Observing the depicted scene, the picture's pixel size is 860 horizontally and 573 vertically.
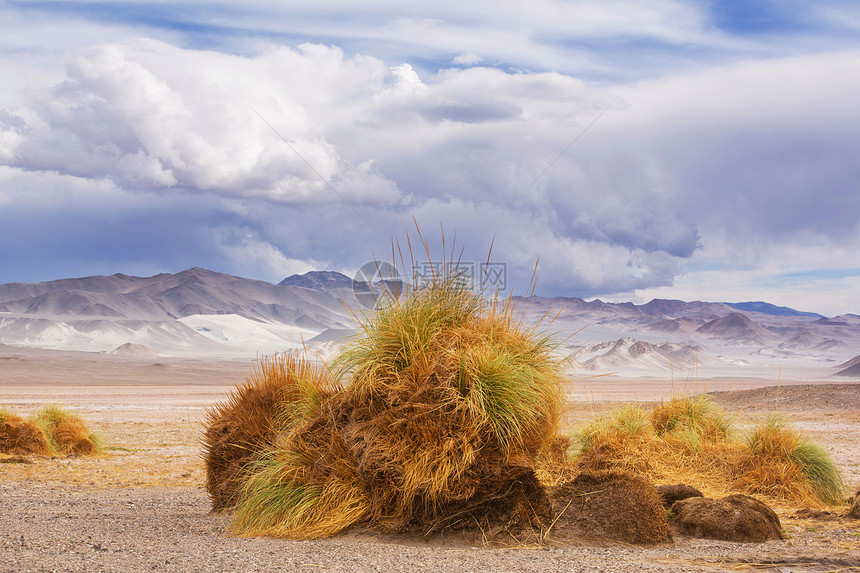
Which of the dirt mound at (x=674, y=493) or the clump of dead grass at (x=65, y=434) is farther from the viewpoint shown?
the clump of dead grass at (x=65, y=434)

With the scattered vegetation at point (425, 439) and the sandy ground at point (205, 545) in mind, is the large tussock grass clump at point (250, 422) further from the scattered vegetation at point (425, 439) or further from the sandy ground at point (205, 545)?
the sandy ground at point (205, 545)

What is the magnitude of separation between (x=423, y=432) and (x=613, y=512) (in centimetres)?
199

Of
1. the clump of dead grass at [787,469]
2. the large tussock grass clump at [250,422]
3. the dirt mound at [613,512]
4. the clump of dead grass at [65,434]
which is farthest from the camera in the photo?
the clump of dead grass at [65,434]

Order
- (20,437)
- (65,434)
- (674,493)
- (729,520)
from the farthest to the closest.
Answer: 1. (65,434)
2. (20,437)
3. (674,493)
4. (729,520)

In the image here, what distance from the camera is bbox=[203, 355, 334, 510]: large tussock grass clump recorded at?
8766 millimetres

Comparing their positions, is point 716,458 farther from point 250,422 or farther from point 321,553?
point 321,553

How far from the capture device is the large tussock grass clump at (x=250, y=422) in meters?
8.77

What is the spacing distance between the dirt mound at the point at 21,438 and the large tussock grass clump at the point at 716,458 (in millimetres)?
10875

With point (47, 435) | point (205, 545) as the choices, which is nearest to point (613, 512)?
point (205, 545)

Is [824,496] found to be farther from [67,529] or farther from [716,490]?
[67,529]

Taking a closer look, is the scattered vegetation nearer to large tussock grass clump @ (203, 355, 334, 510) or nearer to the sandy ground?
large tussock grass clump @ (203, 355, 334, 510)

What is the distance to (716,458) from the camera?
35.6 feet

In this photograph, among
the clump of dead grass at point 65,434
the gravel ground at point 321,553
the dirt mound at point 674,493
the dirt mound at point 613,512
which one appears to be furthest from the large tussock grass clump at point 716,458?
the clump of dead grass at point 65,434

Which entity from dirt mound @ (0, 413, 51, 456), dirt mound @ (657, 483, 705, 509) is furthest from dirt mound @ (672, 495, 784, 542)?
dirt mound @ (0, 413, 51, 456)
